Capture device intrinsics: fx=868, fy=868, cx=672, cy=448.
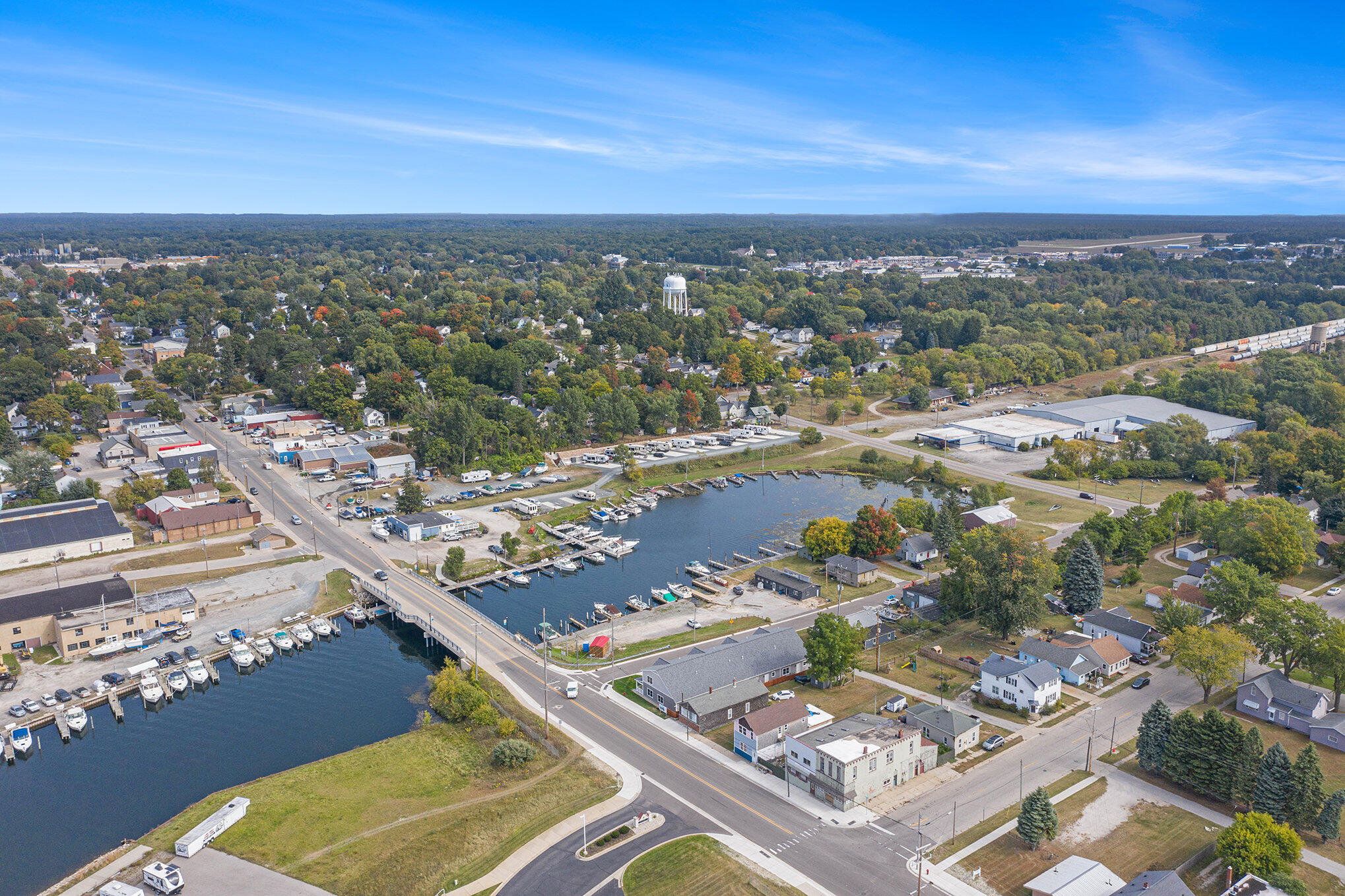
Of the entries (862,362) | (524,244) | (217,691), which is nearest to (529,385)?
(862,362)

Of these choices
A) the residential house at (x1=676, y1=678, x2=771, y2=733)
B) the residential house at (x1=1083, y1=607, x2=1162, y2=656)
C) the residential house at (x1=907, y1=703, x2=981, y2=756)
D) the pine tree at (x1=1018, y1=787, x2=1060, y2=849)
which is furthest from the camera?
the residential house at (x1=1083, y1=607, x2=1162, y2=656)

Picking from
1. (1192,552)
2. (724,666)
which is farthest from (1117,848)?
(1192,552)

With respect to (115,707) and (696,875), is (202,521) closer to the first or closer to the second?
(115,707)

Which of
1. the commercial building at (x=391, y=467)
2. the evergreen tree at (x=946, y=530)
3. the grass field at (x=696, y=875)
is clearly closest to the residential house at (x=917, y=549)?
the evergreen tree at (x=946, y=530)

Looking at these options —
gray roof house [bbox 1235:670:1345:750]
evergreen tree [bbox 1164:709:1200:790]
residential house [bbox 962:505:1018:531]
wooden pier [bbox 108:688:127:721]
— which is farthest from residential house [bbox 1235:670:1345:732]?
wooden pier [bbox 108:688:127:721]

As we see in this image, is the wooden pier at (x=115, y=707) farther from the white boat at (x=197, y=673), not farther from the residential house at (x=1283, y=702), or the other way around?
the residential house at (x=1283, y=702)

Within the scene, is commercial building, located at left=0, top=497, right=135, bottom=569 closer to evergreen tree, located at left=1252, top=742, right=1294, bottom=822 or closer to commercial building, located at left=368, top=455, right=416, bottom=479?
commercial building, located at left=368, top=455, right=416, bottom=479
